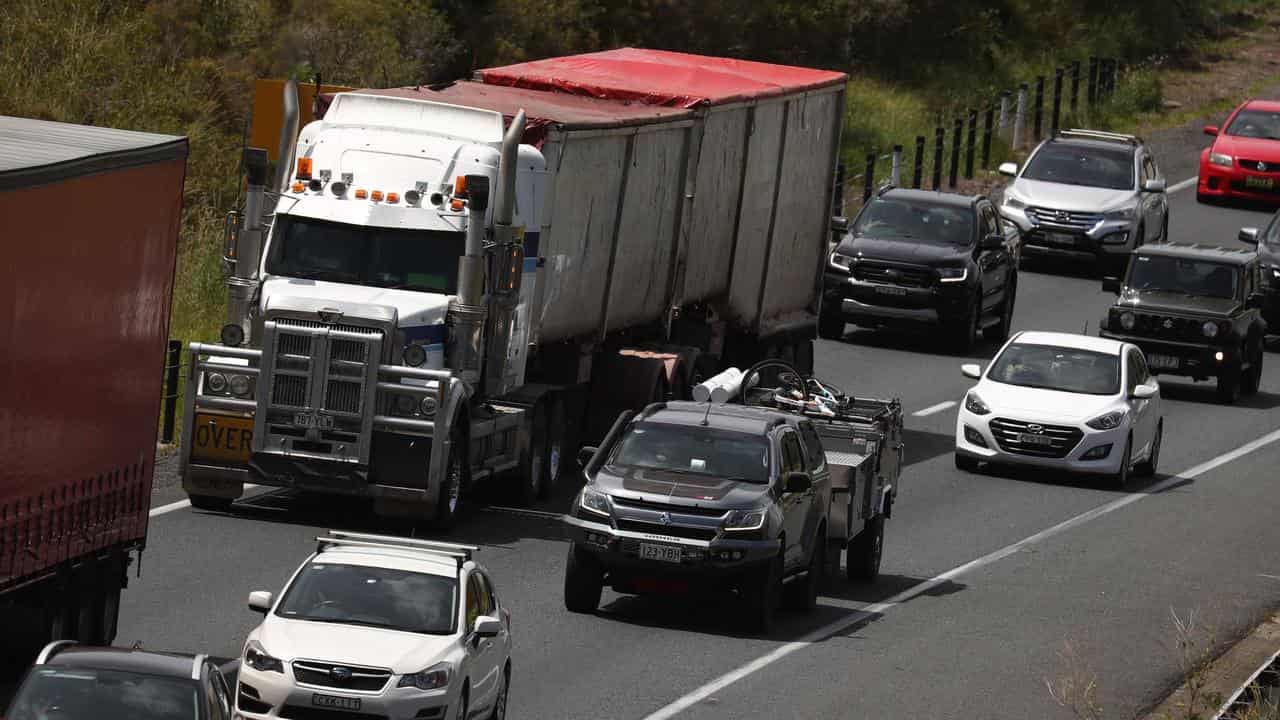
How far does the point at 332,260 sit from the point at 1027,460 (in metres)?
9.39

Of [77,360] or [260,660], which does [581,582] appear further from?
[260,660]

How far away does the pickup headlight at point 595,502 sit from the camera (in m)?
18.5

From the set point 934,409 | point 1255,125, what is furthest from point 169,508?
point 1255,125

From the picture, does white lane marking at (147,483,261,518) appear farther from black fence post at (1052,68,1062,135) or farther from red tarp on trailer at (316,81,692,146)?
black fence post at (1052,68,1062,135)

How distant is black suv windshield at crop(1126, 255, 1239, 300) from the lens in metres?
34.5

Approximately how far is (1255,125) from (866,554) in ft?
91.5

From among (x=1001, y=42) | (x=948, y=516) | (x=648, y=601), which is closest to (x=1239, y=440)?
(x=948, y=516)

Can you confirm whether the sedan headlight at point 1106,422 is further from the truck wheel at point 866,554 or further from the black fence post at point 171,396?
the black fence post at point 171,396

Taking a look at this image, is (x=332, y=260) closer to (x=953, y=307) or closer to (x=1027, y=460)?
(x=1027, y=460)

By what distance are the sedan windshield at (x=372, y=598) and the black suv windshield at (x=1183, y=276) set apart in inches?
859

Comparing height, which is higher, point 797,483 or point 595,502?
point 797,483

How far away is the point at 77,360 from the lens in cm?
1463

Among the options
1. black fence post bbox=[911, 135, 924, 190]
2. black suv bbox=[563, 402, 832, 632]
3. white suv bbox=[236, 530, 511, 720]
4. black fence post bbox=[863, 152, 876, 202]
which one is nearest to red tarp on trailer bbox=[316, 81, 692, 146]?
black suv bbox=[563, 402, 832, 632]

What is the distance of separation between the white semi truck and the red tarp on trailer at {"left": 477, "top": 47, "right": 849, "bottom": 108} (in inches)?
7.9
